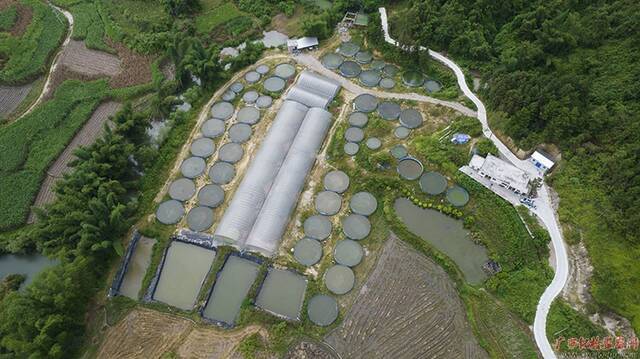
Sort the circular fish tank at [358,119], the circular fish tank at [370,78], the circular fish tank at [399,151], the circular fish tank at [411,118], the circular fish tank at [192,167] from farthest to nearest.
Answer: the circular fish tank at [370,78], the circular fish tank at [358,119], the circular fish tank at [411,118], the circular fish tank at [399,151], the circular fish tank at [192,167]

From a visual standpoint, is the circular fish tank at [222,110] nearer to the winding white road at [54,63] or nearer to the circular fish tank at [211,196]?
the circular fish tank at [211,196]

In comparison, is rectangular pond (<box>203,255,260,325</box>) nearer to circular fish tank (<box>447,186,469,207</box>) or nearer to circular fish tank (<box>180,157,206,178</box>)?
circular fish tank (<box>180,157,206,178</box>)

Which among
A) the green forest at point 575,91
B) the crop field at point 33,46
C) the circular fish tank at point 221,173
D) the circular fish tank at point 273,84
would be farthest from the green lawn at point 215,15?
the circular fish tank at point 221,173

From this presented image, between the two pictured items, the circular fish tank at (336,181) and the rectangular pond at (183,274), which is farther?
the circular fish tank at (336,181)

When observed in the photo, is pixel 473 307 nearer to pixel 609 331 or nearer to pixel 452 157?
Answer: pixel 609 331

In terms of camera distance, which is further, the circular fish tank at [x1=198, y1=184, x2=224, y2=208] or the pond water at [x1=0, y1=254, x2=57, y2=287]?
Result: the circular fish tank at [x1=198, y1=184, x2=224, y2=208]

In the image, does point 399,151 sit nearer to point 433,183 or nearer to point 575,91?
point 433,183

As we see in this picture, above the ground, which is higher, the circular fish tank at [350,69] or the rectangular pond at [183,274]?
the circular fish tank at [350,69]

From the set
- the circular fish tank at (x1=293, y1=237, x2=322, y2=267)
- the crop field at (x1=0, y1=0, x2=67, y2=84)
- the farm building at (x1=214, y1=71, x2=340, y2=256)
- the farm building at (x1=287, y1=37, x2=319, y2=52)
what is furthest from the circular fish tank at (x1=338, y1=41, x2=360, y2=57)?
the crop field at (x1=0, y1=0, x2=67, y2=84)
